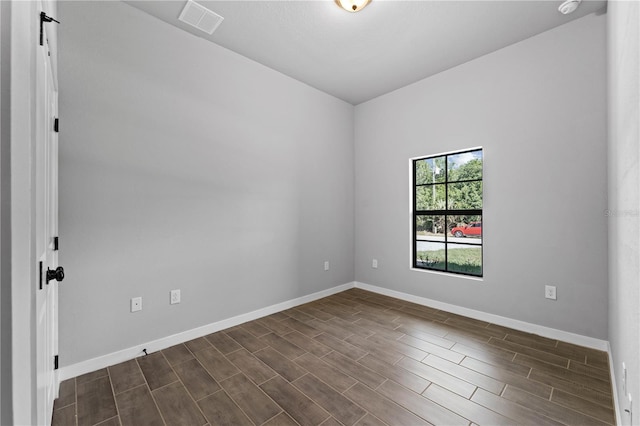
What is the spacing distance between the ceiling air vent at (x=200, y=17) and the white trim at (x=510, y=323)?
142 inches

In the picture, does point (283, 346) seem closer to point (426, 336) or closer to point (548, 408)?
point (426, 336)

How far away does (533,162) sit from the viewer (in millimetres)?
2727

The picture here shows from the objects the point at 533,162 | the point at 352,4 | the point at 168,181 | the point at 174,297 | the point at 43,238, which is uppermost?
the point at 352,4

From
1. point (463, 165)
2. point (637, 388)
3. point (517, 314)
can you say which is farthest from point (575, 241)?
point (637, 388)

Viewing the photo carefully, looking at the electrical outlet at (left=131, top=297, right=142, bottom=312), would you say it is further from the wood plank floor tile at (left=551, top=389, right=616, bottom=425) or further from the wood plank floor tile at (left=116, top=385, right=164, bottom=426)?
the wood plank floor tile at (left=551, top=389, right=616, bottom=425)

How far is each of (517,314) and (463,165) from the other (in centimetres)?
169

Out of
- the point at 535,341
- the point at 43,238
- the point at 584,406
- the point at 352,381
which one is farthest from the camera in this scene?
the point at 535,341

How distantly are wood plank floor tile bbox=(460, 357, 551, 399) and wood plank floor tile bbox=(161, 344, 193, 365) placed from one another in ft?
7.19

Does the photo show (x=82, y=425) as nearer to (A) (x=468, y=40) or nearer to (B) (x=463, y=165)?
(B) (x=463, y=165)

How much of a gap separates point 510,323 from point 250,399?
258 centimetres

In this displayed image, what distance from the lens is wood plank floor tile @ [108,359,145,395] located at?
192 centimetres

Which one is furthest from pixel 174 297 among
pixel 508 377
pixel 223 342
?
pixel 508 377

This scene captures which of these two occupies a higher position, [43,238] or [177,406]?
[43,238]

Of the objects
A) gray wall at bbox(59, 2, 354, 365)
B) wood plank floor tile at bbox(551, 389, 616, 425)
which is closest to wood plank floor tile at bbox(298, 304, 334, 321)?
gray wall at bbox(59, 2, 354, 365)
